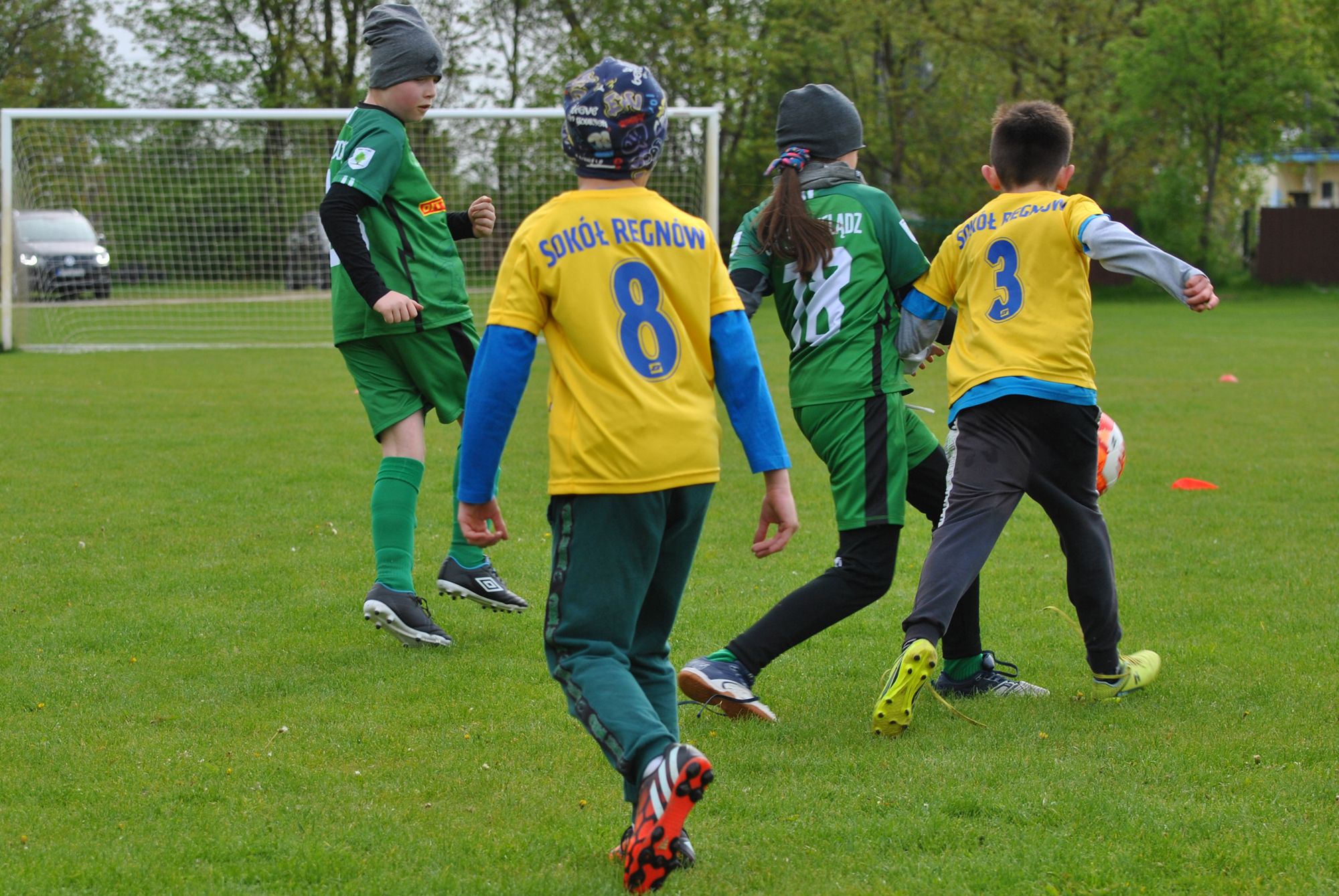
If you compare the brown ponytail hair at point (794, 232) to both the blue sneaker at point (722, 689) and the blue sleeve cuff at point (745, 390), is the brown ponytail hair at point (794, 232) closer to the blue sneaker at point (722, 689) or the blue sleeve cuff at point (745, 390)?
the blue sleeve cuff at point (745, 390)

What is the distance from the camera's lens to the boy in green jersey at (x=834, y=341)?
4.18m

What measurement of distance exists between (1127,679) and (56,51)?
45.5m

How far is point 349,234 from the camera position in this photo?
16.1ft

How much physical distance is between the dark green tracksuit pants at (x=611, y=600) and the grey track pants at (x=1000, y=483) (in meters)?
1.28

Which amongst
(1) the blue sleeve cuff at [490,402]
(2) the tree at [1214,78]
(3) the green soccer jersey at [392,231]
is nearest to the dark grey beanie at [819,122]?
(3) the green soccer jersey at [392,231]

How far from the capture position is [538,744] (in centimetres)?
392

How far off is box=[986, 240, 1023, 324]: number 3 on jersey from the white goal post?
44.9 feet

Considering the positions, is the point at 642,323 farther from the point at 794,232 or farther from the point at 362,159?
the point at 362,159

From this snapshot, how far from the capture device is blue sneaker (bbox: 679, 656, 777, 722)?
416cm

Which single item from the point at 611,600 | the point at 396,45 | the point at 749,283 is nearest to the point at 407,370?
the point at 396,45

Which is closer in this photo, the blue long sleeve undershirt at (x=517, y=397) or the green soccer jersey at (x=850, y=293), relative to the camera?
the blue long sleeve undershirt at (x=517, y=397)

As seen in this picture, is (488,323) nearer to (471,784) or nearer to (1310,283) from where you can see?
(471,784)

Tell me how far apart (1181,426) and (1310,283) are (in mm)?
23779

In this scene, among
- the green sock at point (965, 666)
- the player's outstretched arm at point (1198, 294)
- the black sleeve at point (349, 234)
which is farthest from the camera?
the black sleeve at point (349, 234)
